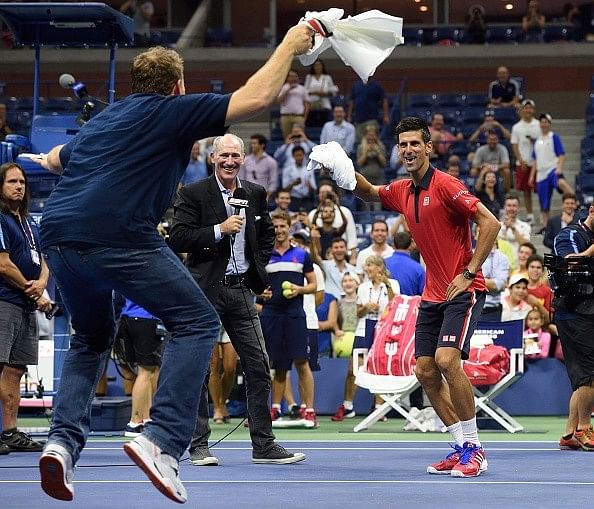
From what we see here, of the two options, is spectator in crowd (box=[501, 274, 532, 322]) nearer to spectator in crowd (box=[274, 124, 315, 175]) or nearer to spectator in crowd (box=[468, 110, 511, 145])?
spectator in crowd (box=[274, 124, 315, 175])

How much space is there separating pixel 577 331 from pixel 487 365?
5.36 feet

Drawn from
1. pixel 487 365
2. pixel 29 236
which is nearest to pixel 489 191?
pixel 487 365

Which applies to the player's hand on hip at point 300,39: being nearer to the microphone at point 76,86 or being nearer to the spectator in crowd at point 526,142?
the microphone at point 76,86

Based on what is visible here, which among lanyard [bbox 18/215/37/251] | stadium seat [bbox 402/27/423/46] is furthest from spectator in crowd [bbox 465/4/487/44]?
lanyard [bbox 18/215/37/251]

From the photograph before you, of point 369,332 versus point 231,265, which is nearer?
point 231,265

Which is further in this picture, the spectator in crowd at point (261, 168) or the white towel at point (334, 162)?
the spectator in crowd at point (261, 168)

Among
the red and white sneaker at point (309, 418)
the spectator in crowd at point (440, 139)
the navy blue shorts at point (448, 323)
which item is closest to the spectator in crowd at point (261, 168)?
the spectator in crowd at point (440, 139)

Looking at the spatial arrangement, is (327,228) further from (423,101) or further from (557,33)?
(557,33)

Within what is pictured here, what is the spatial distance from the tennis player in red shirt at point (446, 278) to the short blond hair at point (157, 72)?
2582 mm

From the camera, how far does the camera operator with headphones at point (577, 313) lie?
933cm

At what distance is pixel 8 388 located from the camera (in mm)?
9094

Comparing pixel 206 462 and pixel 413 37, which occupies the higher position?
pixel 413 37

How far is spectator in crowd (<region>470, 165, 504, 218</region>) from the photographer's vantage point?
55.3 ft

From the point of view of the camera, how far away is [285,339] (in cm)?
1205
